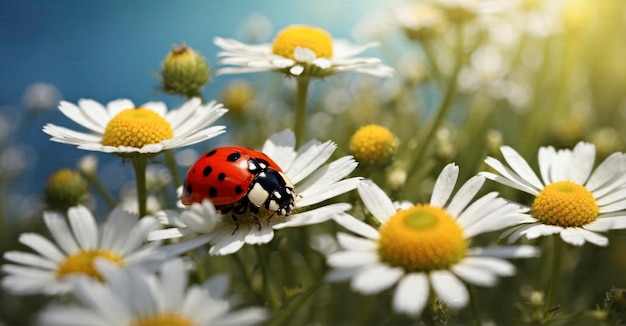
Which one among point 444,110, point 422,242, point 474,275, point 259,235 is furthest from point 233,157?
point 444,110

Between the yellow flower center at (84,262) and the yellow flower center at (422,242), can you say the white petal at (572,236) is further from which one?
the yellow flower center at (84,262)

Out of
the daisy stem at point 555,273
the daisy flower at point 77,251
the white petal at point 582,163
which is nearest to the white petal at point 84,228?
the daisy flower at point 77,251

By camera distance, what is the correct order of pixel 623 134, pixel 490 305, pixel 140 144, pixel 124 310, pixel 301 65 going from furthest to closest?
pixel 623 134, pixel 490 305, pixel 301 65, pixel 140 144, pixel 124 310

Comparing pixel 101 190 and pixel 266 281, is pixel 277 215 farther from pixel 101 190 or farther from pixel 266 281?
pixel 101 190

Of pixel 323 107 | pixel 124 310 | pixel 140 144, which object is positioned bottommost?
pixel 124 310

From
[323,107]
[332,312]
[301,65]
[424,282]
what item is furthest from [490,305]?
[323,107]

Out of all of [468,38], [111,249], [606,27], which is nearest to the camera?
[111,249]

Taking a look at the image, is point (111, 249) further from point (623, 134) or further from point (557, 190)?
point (623, 134)
